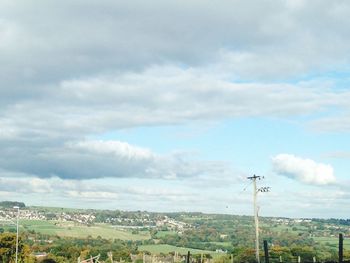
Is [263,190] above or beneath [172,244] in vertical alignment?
above

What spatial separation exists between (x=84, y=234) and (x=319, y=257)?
4669 inches

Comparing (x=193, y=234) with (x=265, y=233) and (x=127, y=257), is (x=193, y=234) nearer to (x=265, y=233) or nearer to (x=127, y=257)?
(x=265, y=233)

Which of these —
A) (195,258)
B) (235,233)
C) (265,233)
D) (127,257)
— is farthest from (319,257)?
(235,233)

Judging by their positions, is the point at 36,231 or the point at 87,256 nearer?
the point at 87,256

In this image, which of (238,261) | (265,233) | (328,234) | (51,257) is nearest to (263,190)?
(238,261)

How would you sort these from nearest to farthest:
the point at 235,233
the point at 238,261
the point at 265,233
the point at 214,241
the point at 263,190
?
the point at 263,190 < the point at 238,261 < the point at 265,233 < the point at 214,241 < the point at 235,233

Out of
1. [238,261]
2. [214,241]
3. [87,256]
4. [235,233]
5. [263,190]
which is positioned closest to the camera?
[263,190]

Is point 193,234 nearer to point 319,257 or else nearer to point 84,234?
point 84,234

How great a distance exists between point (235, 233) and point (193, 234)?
52.2 ft

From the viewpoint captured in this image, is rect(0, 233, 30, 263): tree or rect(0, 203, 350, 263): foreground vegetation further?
rect(0, 203, 350, 263): foreground vegetation

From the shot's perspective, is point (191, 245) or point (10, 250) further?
point (191, 245)

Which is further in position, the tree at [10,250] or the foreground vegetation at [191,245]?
the foreground vegetation at [191,245]

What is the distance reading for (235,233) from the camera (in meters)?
192

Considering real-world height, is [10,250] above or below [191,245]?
above
